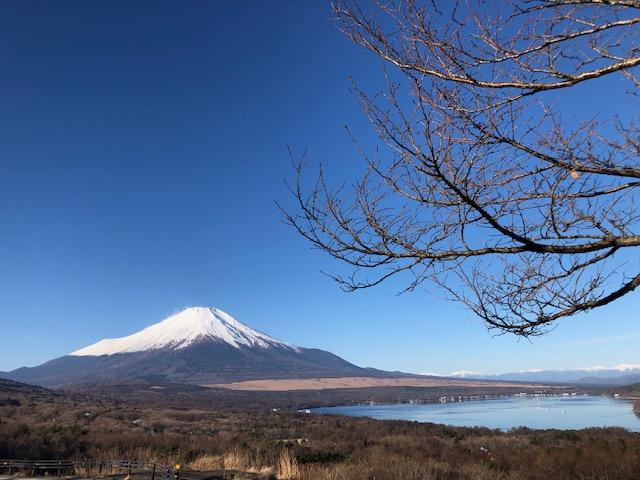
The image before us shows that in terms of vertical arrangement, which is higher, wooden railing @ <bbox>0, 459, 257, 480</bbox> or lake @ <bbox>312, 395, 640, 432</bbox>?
wooden railing @ <bbox>0, 459, 257, 480</bbox>

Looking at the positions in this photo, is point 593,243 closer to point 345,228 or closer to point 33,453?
point 345,228

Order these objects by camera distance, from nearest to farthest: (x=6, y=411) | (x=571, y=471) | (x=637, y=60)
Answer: (x=637, y=60) → (x=571, y=471) → (x=6, y=411)

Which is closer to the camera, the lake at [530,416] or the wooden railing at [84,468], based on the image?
the wooden railing at [84,468]

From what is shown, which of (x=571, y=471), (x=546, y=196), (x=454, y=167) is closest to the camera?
(x=454, y=167)

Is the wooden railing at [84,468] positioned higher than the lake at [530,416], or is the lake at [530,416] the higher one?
the wooden railing at [84,468]

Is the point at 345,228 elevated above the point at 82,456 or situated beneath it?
elevated above

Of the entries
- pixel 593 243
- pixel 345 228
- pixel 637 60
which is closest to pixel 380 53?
pixel 345 228

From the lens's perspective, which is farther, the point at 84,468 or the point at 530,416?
the point at 530,416

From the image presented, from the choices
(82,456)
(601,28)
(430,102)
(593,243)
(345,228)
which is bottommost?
(82,456)

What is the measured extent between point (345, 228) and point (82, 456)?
2035cm

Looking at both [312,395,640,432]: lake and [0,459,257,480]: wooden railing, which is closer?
[0,459,257,480]: wooden railing

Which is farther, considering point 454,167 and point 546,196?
point 546,196

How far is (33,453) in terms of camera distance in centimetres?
1922

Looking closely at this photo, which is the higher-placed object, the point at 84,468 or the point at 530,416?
the point at 84,468
